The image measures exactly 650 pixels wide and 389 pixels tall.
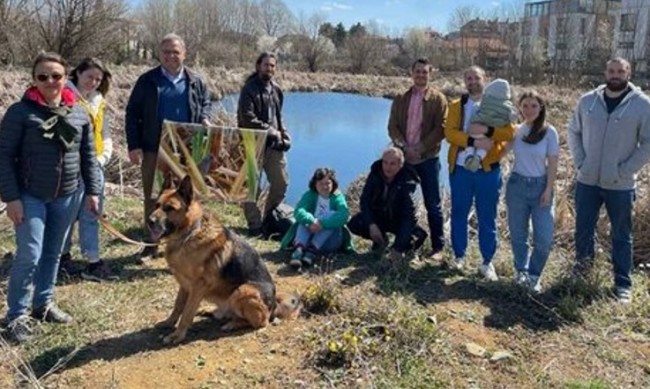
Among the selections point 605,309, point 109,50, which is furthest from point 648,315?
point 109,50

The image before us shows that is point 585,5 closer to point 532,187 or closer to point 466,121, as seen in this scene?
point 466,121

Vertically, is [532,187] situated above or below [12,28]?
below

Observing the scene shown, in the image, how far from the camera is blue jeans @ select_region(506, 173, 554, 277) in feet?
18.6

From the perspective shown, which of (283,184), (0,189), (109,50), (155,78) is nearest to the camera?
(0,189)

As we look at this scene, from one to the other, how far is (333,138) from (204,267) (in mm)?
16326

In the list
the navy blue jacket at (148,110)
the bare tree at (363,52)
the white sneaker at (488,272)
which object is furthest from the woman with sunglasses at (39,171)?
the bare tree at (363,52)

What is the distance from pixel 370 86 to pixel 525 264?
43.4 metres

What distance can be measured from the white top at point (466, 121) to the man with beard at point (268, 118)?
2098 mm

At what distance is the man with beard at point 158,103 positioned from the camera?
582cm

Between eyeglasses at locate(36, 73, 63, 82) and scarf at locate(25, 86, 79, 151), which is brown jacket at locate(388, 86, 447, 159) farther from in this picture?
eyeglasses at locate(36, 73, 63, 82)

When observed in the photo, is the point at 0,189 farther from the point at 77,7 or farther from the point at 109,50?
the point at 109,50

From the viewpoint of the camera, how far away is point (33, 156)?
4090mm

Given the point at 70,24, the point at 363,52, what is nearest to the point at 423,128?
the point at 70,24

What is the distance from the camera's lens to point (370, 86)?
4838 cm
